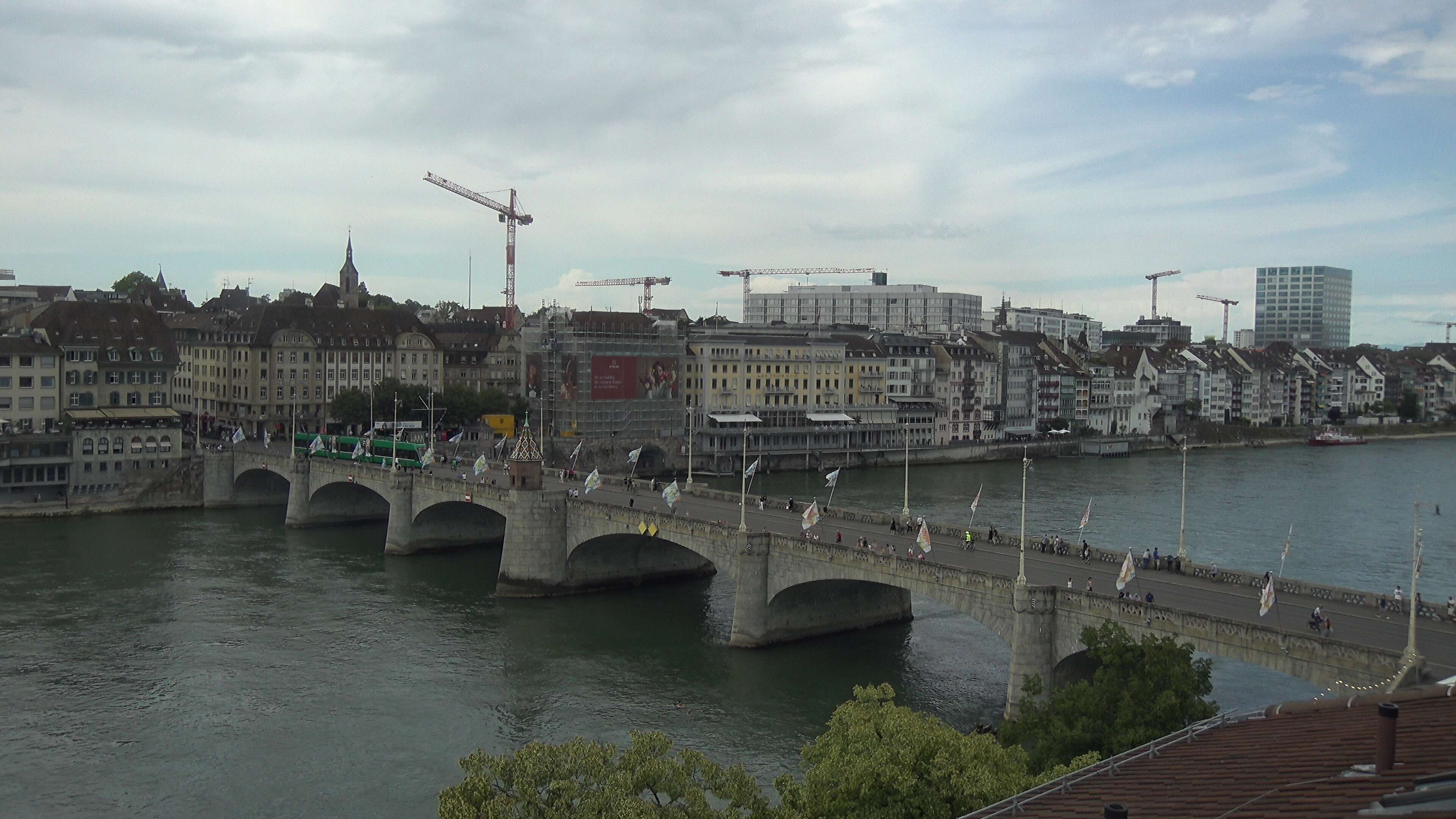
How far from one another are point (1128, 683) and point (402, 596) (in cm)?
4267

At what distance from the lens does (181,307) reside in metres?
173

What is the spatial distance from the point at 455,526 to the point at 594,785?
5733 cm

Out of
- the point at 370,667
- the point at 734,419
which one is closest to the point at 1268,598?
the point at 370,667

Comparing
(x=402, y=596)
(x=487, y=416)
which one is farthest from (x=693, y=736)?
(x=487, y=416)

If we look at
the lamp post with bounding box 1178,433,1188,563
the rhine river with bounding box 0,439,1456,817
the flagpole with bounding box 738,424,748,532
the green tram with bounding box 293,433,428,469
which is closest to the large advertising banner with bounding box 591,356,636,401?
the green tram with bounding box 293,433,428,469

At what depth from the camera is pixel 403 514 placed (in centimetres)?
7525

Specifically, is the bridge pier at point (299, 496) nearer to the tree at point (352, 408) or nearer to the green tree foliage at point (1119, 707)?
the tree at point (352, 408)

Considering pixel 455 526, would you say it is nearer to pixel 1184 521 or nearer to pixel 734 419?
pixel 1184 521

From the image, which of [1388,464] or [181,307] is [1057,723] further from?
[181,307]

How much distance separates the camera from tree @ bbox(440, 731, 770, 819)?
2131cm

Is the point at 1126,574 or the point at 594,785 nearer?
the point at 594,785

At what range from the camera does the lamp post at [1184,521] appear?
4631 centimetres

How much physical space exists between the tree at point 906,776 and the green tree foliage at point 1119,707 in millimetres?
5238

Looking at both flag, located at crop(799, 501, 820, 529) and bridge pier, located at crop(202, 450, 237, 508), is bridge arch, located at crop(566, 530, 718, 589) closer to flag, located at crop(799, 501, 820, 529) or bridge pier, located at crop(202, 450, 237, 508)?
flag, located at crop(799, 501, 820, 529)
